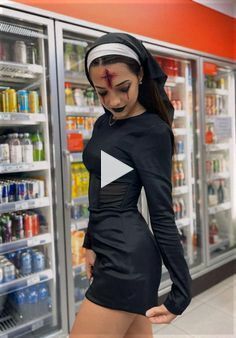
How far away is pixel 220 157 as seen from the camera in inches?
136

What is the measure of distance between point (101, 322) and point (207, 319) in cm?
169

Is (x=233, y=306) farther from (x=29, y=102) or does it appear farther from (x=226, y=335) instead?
(x=29, y=102)

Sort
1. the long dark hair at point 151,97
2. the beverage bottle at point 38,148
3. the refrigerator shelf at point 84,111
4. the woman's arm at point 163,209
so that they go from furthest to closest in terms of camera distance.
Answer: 1. the refrigerator shelf at point 84,111
2. the beverage bottle at point 38,148
3. the long dark hair at point 151,97
4. the woman's arm at point 163,209

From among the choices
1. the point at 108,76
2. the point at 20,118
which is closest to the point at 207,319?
the point at 20,118

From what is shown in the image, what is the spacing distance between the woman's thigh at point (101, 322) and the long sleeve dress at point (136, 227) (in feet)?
0.09

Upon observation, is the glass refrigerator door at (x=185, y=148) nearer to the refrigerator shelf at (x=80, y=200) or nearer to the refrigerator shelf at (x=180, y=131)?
the refrigerator shelf at (x=180, y=131)

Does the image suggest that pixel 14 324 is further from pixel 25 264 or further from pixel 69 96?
pixel 69 96

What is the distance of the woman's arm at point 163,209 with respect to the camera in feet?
2.98

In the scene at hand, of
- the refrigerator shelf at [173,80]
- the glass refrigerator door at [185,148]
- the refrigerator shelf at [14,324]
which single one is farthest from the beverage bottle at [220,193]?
the refrigerator shelf at [14,324]

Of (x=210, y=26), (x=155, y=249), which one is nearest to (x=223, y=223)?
(x=210, y=26)

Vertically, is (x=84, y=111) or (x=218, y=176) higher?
(x=84, y=111)

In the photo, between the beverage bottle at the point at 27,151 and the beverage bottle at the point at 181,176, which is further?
the beverage bottle at the point at 181,176

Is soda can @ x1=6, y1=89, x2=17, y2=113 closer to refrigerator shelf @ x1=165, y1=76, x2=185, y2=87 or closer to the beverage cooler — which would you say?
the beverage cooler

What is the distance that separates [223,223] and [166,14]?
92.8 inches
